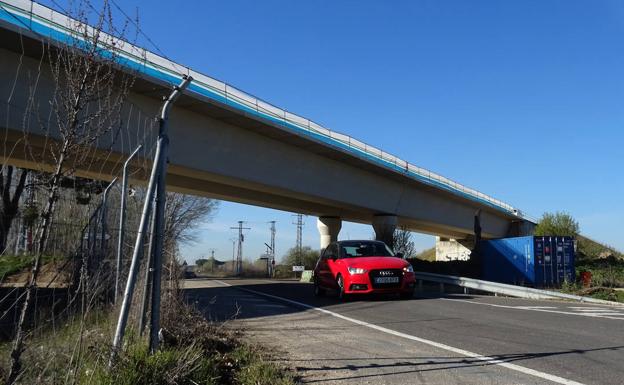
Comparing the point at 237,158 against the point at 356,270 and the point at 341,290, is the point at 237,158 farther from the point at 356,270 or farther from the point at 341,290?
the point at 356,270

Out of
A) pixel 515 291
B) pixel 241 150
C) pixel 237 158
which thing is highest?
pixel 241 150

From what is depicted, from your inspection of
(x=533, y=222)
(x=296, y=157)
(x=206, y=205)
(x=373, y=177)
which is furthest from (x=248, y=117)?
(x=533, y=222)

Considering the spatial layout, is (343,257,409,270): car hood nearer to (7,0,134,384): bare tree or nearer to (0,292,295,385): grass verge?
(0,292,295,385): grass verge

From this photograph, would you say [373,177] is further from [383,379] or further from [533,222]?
[533,222]

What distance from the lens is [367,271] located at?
552 inches

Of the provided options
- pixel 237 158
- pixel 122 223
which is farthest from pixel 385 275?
pixel 237 158

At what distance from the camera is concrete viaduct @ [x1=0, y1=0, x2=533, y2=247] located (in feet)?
42.2

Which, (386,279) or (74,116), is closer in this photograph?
(74,116)

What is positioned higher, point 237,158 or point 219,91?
point 219,91

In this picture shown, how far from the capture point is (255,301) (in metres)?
15.2

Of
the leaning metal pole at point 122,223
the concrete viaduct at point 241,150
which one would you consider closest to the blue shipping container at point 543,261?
the concrete viaduct at point 241,150

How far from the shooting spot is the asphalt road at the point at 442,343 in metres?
5.49

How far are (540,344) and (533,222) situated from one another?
171ft

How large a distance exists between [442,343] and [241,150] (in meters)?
15.6
